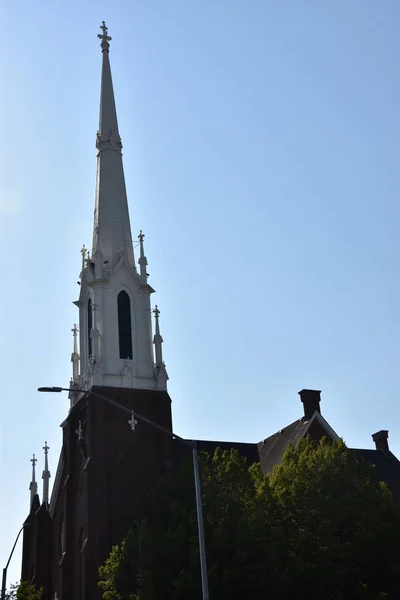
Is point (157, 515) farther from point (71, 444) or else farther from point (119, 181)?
point (119, 181)

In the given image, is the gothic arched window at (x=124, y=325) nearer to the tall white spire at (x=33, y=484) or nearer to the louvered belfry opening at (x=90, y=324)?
the louvered belfry opening at (x=90, y=324)

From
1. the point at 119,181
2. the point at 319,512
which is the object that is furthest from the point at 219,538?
the point at 119,181

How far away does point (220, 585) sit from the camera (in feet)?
104

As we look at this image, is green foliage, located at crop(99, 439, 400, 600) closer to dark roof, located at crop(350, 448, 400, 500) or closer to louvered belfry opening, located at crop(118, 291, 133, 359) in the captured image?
louvered belfry opening, located at crop(118, 291, 133, 359)

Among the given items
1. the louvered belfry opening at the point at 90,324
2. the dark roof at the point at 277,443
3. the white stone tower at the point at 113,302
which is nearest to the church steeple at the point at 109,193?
the white stone tower at the point at 113,302

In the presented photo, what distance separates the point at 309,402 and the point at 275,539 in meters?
17.9

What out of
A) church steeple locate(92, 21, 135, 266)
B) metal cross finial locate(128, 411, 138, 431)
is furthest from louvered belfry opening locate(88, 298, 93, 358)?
metal cross finial locate(128, 411, 138, 431)

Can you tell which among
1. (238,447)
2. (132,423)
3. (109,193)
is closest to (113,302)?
(132,423)

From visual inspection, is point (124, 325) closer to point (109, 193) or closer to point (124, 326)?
point (124, 326)

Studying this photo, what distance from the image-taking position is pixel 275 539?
32.7m

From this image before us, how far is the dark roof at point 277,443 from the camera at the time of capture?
48.6 metres

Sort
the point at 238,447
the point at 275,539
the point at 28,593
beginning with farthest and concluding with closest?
the point at 238,447 < the point at 28,593 < the point at 275,539

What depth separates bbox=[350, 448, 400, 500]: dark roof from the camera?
51219 millimetres

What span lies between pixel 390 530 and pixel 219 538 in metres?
6.90
